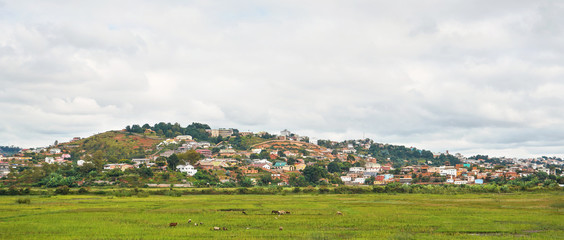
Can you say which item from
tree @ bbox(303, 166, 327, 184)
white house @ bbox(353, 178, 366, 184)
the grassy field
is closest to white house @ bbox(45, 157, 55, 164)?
tree @ bbox(303, 166, 327, 184)

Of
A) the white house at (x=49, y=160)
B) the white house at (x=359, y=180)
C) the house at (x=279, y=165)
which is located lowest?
the white house at (x=359, y=180)

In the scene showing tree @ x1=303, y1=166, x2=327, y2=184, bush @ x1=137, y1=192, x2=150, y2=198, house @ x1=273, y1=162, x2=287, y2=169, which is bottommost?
bush @ x1=137, y1=192, x2=150, y2=198

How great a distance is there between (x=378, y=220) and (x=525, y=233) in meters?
9.35

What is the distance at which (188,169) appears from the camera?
103812 millimetres

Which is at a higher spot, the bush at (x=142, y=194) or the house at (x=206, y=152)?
the house at (x=206, y=152)

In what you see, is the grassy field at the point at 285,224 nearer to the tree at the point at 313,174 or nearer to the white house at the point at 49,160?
the tree at the point at 313,174

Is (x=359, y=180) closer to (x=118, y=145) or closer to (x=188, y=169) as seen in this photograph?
(x=188, y=169)

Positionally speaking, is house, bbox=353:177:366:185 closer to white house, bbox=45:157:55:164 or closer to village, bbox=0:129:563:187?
village, bbox=0:129:563:187

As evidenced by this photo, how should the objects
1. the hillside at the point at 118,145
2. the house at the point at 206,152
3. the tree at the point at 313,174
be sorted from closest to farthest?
the tree at the point at 313,174
the hillside at the point at 118,145
the house at the point at 206,152

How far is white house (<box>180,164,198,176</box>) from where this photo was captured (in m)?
102

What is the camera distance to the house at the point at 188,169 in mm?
102312

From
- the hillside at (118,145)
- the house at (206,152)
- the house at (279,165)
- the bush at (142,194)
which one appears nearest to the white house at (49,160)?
the hillside at (118,145)

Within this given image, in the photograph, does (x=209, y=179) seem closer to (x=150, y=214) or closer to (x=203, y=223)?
(x=150, y=214)

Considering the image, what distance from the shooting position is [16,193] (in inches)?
2414
